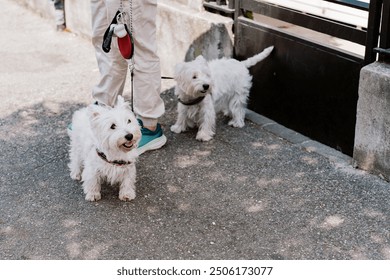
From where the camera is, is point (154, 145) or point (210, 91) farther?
point (210, 91)

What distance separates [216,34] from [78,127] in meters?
1.93

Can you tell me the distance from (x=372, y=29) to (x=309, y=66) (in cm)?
77

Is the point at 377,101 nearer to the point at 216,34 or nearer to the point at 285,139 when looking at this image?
the point at 285,139

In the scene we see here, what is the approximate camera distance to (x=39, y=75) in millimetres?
7762

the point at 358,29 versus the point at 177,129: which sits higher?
the point at 358,29

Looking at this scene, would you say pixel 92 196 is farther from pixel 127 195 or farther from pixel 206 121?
pixel 206 121

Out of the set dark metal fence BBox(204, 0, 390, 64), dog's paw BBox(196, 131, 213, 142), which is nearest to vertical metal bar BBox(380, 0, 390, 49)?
dark metal fence BBox(204, 0, 390, 64)

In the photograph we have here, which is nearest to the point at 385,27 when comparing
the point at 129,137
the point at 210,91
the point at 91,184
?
the point at 210,91

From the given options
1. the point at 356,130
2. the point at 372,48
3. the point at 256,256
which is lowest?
the point at 256,256

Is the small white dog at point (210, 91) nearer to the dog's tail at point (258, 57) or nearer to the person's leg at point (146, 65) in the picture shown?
the dog's tail at point (258, 57)

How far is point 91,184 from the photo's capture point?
4.99 m

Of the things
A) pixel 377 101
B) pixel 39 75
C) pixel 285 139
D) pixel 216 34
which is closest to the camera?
pixel 377 101
